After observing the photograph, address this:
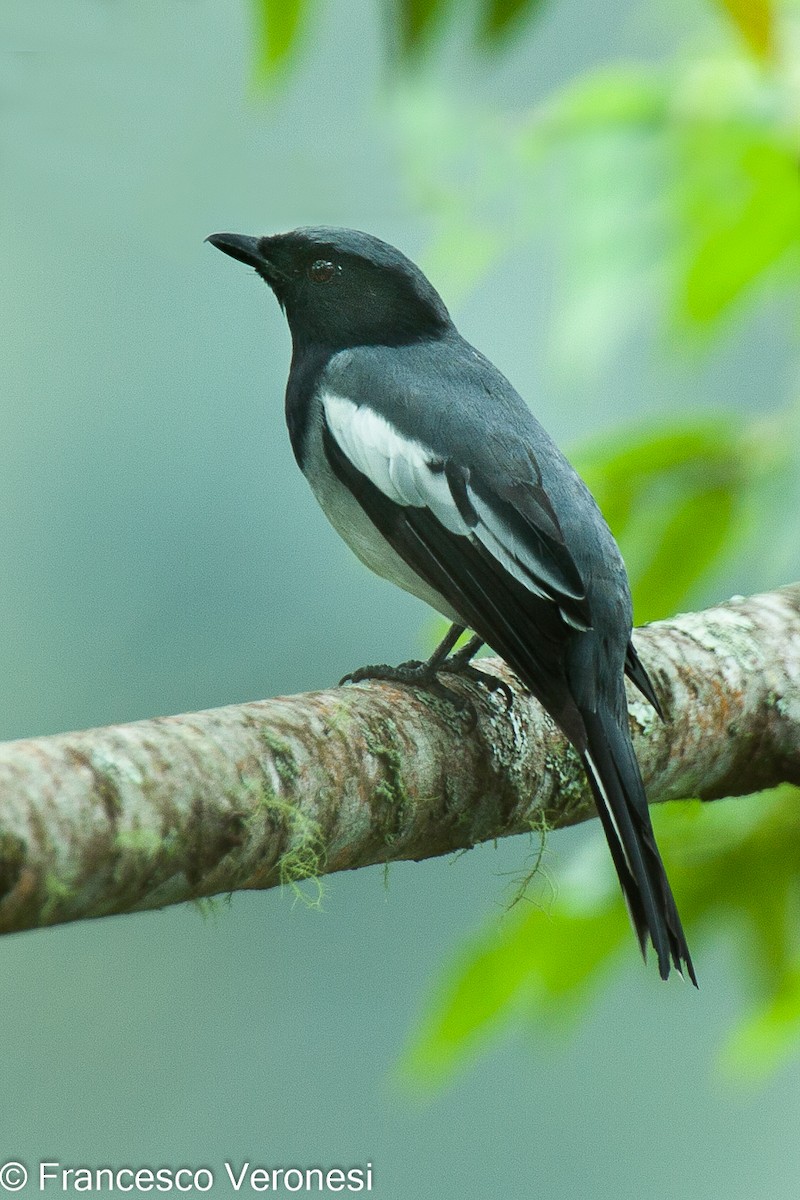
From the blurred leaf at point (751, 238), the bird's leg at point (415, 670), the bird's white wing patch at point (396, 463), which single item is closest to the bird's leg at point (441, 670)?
the bird's leg at point (415, 670)

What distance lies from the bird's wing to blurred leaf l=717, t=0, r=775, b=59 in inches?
35.5

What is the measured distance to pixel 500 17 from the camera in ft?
5.65

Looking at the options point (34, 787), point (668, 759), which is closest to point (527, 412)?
point (668, 759)

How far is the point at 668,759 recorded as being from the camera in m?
2.50

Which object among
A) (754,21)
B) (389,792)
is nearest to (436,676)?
(389,792)

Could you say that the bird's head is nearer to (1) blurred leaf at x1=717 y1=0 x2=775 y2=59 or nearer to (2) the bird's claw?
(2) the bird's claw

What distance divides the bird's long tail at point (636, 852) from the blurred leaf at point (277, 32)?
117 centimetres

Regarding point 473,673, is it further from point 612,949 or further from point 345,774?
point 345,774

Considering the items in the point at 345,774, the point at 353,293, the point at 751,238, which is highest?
the point at 751,238

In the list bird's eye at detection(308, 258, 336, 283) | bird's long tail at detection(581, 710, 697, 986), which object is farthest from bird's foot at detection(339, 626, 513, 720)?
bird's eye at detection(308, 258, 336, 283)

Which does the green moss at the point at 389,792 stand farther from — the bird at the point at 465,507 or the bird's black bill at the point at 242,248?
the bird's black bill at the point at 242,248

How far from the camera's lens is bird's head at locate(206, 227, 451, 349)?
124 inches

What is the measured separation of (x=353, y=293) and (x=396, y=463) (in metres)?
0.75

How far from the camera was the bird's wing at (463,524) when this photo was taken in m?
2.40
